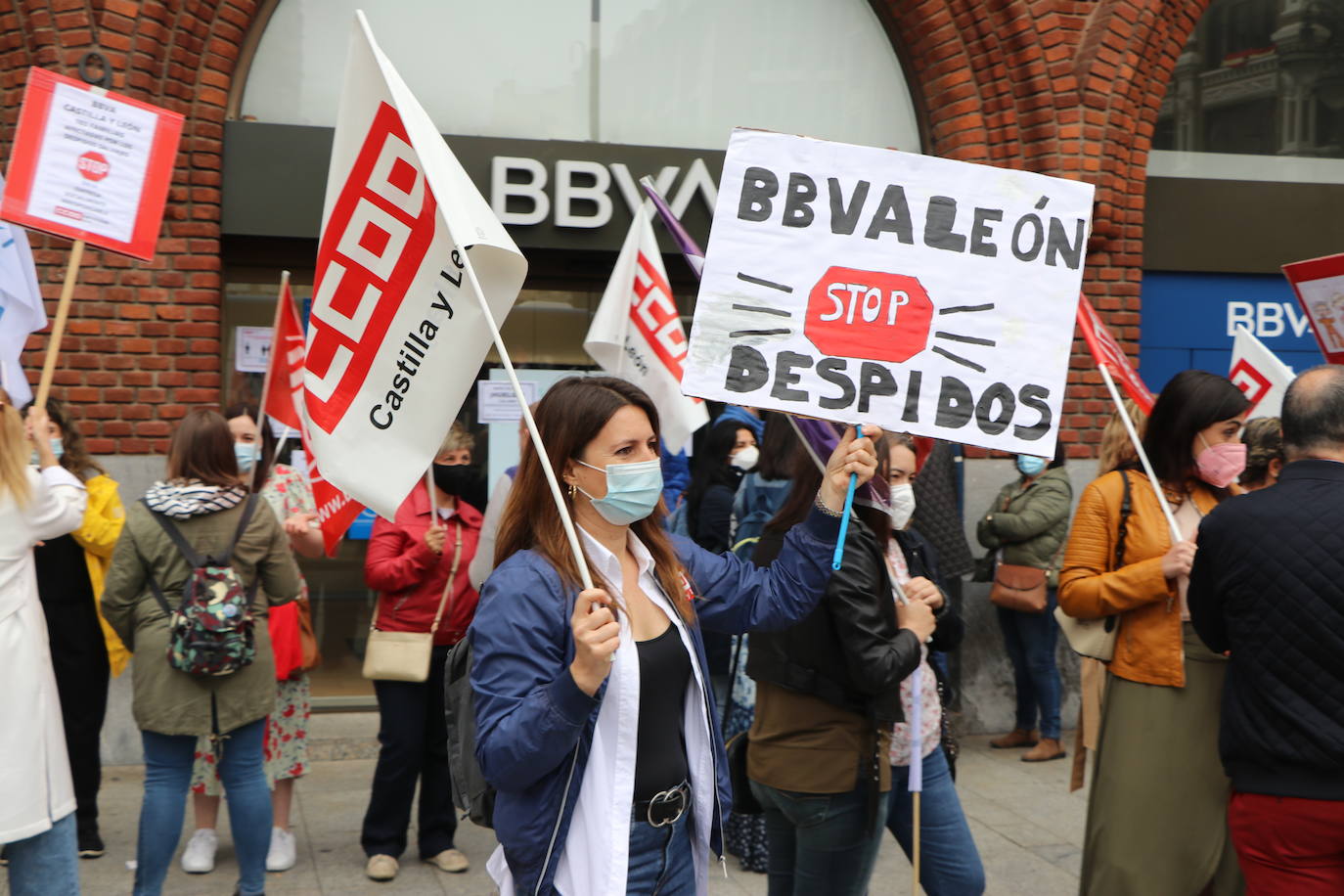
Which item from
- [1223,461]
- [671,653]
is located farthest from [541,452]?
[1223,461]

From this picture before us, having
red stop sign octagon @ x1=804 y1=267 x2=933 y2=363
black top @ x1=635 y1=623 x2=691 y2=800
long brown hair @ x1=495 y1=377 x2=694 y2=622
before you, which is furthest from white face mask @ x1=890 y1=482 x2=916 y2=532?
black top @ x1=635 y1=623 x2=691 y2=800

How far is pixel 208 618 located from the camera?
4531mm

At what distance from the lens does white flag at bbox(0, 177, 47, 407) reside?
436 centimetres

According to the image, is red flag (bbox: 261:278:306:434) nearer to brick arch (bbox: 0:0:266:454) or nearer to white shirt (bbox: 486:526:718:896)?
brick arch (bbox: 0:0:266:454)

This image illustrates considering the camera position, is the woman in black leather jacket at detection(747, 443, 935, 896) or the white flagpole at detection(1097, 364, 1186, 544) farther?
the white flagpole at detection(1097, 364, 1186, 544)

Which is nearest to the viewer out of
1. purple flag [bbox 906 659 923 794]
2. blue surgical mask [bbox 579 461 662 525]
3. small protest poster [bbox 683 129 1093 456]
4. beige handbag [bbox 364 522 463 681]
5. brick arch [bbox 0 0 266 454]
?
blue surgical mask [bbox 579 461 662 525]

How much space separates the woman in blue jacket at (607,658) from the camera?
2543mm

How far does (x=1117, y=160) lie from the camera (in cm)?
809

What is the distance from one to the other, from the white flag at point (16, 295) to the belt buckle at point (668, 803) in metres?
2.79

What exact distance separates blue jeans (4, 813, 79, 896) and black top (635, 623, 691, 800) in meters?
2.16

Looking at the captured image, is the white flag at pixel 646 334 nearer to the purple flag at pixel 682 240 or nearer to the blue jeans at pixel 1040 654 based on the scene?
the purple flag at pixel 682 240

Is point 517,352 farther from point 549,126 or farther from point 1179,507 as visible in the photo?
point 1179,507

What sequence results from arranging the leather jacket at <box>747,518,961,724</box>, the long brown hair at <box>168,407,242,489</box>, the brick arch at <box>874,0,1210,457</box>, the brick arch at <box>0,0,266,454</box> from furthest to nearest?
the brick arch at <box>874,0,1210,457</box>
the brick arch at <box>0,0,266,454</box>
the long brown hair at <box>168,407,242,489</box>
the leather jacket at <box>747,518,961,724</box>

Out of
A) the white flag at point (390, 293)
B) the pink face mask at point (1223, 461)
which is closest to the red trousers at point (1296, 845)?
the pink face mask at point (1223, 461)
